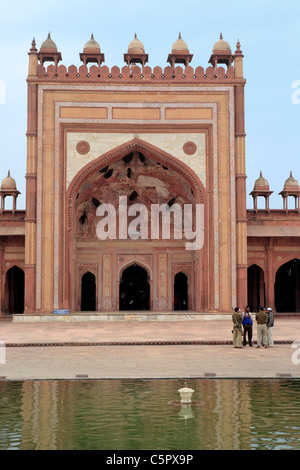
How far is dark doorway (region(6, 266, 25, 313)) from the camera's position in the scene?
76.3 ft

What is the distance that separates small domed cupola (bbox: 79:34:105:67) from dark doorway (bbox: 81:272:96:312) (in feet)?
26.6

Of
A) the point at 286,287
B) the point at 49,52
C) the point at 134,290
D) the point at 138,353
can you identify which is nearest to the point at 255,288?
the point at 286,287

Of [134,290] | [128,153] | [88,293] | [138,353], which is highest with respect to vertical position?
[128,153]

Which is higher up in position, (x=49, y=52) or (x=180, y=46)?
(x=180, y=46)

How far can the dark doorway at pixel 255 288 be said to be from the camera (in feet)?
75.6

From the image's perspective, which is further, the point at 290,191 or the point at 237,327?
the point at 290,191

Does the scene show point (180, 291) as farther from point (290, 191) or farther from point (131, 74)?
point (131, 74)

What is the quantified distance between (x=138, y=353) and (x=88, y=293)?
45.9ft

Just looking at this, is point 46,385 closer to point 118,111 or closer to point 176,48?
point 118,111

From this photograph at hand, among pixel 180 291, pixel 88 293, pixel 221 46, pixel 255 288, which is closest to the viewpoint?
Result: pixel 221 46

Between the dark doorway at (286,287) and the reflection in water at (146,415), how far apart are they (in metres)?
19.2

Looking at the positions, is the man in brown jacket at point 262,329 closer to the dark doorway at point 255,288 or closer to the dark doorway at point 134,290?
the dark doorway at point 255,288

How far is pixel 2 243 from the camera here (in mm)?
21781

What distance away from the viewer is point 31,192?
19891 mm
